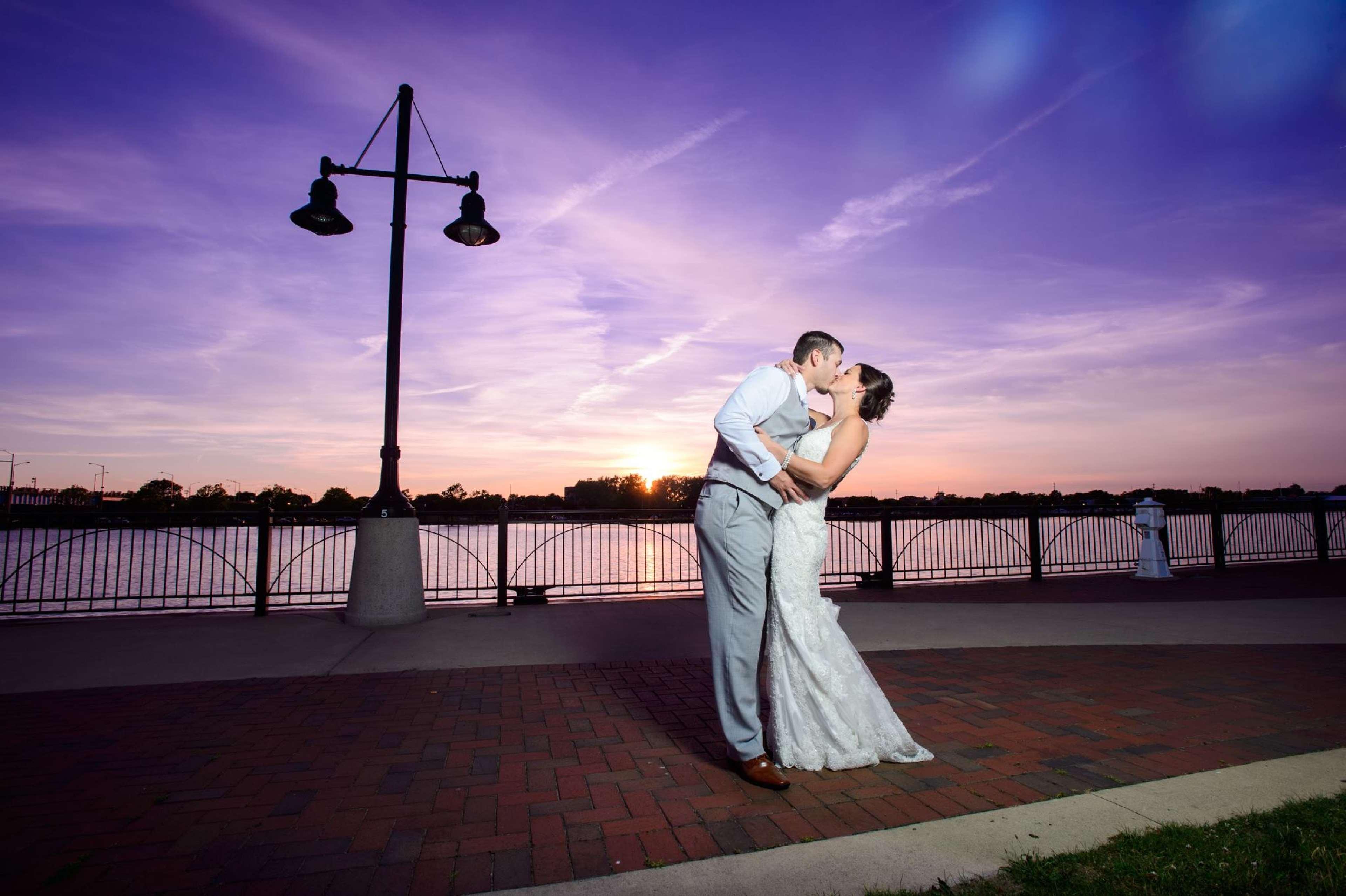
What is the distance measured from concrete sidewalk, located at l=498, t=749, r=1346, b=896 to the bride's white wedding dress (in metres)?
0.60

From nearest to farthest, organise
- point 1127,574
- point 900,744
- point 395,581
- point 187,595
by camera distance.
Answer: point 900,744
point 395,581
point 187,595
point 1127,574

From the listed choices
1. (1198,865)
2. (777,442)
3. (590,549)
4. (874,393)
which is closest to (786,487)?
(777,442)

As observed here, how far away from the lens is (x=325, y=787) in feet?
9.87

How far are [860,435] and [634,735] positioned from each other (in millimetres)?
1971

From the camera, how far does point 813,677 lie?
10.4 ft

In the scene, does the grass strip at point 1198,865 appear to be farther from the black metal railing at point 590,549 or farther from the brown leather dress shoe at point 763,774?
the black metal railing at point 590,549

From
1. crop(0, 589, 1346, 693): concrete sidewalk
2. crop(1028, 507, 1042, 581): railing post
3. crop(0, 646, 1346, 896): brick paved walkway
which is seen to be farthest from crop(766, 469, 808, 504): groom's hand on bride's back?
crop(1028, 507, 1042, 581): railing post

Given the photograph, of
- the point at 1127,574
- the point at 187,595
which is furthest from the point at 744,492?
the point at 1127,574

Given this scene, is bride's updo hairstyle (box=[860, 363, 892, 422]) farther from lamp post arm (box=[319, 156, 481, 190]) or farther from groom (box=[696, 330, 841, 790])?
lamp post arm (box=[319, 156, 481, 190])

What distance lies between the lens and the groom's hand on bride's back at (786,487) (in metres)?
3.01

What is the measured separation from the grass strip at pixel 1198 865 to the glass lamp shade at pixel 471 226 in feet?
23.3

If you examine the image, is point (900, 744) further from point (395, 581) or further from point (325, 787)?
point (395, 581)

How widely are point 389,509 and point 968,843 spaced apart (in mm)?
5830

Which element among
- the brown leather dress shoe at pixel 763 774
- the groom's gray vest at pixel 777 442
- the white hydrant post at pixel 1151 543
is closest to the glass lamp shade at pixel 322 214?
the groom's gray vest at pixel 777 442
